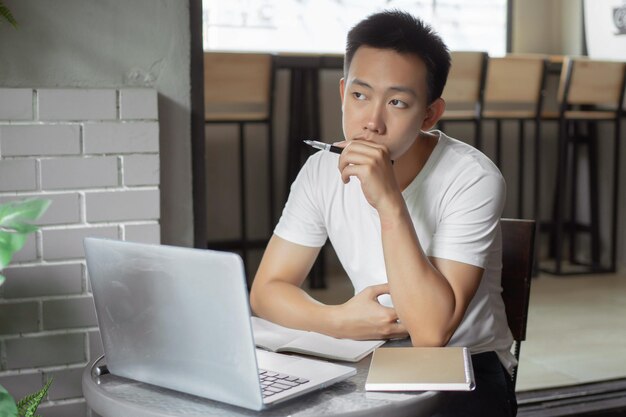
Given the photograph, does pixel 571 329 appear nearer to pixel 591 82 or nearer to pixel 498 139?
pixel 498 139

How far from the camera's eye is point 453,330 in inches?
52.5

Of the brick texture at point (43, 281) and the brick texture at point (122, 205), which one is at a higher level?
the brick texture at point (122, 205)

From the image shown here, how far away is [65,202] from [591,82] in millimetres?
3583

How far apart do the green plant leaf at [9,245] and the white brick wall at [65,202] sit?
1070 mm

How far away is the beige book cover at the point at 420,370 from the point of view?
98 centimetres

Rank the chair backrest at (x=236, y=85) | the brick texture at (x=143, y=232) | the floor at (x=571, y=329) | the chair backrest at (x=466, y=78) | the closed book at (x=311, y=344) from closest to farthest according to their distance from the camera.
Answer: the closed book at (x=311, y=344), the brick texture at (x=143, y=232), the floor at (x=571, y=329), the chair backrest at (x=236, y=85), the chair backrest at (x=466, y=78)

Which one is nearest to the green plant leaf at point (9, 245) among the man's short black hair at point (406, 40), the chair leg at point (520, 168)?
the man's short black hair at point (406, 40)

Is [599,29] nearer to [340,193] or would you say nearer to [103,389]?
[340,193]

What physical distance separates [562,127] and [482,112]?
49cm

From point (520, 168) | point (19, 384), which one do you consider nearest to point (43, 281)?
point (19, 384)

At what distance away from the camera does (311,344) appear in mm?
1199

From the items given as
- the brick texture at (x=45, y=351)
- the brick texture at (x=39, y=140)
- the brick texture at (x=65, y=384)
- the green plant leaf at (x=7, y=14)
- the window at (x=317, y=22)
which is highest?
the window at (x=317, y=22)

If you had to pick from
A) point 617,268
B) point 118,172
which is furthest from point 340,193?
point 617,268

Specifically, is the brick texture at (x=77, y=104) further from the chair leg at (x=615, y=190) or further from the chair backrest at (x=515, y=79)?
the chair leg at (x=615, y=190)
